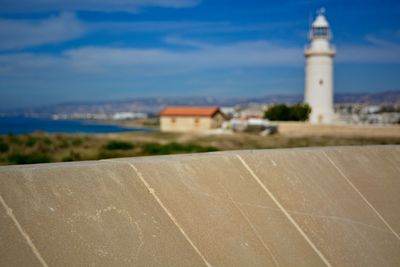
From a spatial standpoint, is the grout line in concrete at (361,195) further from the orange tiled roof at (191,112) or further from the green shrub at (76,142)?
the orange tiled roof at (191,112)

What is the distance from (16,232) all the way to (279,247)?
165 cm

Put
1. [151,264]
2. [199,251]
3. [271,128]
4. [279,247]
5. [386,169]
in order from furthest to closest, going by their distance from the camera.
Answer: [271,128]
[386,169]
[279,247]
[199,251]
[151,264]

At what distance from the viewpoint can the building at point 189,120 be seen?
4659 centimetres

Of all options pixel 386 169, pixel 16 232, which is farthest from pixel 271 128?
pixel 16 232

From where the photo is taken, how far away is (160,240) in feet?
9.44

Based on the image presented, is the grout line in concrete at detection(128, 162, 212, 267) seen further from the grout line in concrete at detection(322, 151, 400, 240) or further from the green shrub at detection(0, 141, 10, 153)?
the green shrub at detection(0, 141, 10, 153)

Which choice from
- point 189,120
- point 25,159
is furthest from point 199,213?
point 189,120

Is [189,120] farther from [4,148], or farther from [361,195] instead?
[361,195]

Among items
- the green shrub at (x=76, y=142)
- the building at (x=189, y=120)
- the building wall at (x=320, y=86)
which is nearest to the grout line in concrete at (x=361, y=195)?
the green shrub at (x=76, y=142)

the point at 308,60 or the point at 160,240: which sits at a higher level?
the point at 308,60

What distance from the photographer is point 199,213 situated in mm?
A: 3189

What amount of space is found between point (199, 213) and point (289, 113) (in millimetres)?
44985

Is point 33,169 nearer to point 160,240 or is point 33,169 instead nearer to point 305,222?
point 160,240

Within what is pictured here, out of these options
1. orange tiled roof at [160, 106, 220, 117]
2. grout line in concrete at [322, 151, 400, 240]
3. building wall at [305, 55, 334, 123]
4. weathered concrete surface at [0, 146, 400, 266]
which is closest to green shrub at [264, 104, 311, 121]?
building wall at [305, 55, 334, 123]
